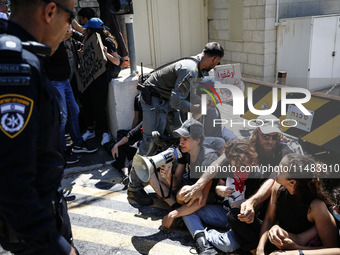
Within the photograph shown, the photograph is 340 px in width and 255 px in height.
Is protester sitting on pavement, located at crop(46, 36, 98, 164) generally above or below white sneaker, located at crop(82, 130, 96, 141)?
above

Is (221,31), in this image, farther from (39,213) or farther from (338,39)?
(39,213)

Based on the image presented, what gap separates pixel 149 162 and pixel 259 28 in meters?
7.03

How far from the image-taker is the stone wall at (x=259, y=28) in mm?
8945

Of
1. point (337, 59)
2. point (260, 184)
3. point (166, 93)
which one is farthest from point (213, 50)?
point (337, 59)

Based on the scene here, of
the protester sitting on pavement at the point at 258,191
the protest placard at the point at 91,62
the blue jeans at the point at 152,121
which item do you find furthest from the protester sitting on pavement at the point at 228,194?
the protest placard at the point at 91,62

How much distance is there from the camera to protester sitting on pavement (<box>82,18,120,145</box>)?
218 inches

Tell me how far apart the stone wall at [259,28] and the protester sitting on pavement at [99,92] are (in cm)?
493

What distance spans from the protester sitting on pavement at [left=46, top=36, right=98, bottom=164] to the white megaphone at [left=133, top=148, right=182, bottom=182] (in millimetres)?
1420

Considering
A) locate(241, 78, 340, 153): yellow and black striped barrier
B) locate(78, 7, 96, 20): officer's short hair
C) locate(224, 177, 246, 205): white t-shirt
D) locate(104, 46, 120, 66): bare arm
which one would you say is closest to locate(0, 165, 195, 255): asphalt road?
locate(224, 177, 246, 205): white t-shirt

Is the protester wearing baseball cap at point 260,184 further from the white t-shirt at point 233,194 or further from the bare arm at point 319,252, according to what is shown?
the bare arm at point 319,252

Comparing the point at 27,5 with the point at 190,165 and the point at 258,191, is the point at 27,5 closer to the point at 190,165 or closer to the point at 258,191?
the point at 258,191

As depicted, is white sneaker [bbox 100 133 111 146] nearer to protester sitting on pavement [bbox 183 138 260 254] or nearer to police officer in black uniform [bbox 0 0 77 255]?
protester sitting on pavement [bbox 183 138 260 254]

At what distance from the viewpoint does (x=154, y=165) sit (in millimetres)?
3377

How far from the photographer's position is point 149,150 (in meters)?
4.30
